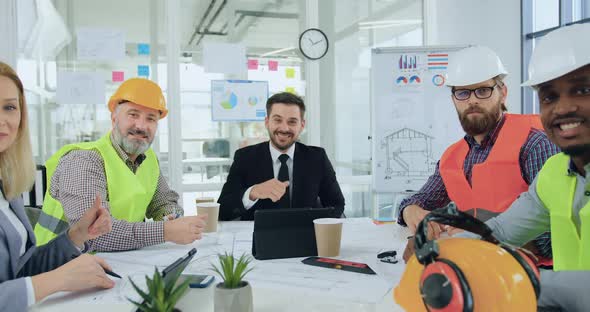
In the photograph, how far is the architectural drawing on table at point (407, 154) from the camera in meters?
3.80

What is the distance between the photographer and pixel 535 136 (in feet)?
6.25

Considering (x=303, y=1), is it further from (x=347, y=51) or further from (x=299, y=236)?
(x=299, y=236)

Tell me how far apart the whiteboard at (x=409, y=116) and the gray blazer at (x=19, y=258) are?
281 cm

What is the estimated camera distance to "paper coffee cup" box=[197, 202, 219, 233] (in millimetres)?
1943

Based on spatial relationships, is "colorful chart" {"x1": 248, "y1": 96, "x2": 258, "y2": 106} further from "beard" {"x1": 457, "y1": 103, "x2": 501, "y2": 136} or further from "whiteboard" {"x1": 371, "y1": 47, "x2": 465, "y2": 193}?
"beard" {"x1": 457, "y1": 103, "x2": 501, "y2": 136}

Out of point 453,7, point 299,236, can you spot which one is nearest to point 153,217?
point 299,236

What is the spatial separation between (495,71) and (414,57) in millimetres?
1882

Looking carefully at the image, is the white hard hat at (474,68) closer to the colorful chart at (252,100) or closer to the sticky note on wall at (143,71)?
the colorful chart at (252,100)

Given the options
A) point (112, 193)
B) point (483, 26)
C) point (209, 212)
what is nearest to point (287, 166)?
point (209, 212)

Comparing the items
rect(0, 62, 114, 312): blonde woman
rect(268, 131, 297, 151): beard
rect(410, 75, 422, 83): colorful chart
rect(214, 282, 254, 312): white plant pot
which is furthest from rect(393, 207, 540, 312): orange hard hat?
rect(410, 75, 422, 83): colorful chart

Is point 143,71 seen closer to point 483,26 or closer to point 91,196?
point 91,196

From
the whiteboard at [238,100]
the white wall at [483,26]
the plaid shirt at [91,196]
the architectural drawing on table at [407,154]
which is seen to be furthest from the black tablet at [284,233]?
the white wall at [483,26]

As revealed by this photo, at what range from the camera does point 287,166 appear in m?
2.70

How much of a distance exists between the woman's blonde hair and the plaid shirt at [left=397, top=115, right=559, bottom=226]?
56.4 inches
